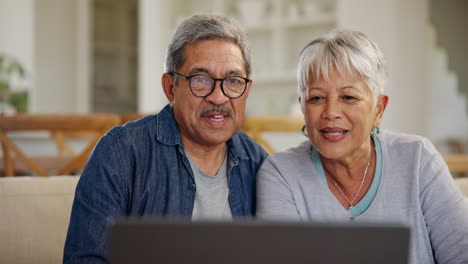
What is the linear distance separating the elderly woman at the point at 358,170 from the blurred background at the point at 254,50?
2408 millimetres

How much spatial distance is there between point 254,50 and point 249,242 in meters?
4.81

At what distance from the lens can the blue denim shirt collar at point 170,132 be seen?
58.9 inches

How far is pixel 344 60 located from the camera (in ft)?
4.75

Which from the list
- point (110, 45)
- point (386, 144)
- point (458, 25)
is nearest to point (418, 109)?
point (458, 25)

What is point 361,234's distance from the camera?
71cm

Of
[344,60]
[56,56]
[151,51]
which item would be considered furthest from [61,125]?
[56,56]

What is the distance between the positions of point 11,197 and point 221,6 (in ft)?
14.4

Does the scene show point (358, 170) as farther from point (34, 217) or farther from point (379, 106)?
point (34, 217)

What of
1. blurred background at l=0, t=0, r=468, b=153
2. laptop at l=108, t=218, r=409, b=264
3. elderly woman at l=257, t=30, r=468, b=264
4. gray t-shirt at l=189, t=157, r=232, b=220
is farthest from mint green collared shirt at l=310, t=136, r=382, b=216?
blurred background at l=0, t=0, r=468, b=153

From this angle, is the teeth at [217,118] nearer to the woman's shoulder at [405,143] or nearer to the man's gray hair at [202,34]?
the man's gray hair at [202,34]

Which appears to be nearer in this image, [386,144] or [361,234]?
[361,234]

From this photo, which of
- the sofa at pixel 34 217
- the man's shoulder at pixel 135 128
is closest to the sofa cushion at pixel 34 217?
the sofa at pixel 34 217

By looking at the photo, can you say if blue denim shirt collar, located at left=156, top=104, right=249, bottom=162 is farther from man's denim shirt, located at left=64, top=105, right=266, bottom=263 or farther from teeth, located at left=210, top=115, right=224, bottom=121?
teeth, located at left=210, top=115, right=224, bottom=121

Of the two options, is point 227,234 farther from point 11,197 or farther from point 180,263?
point 11,197
